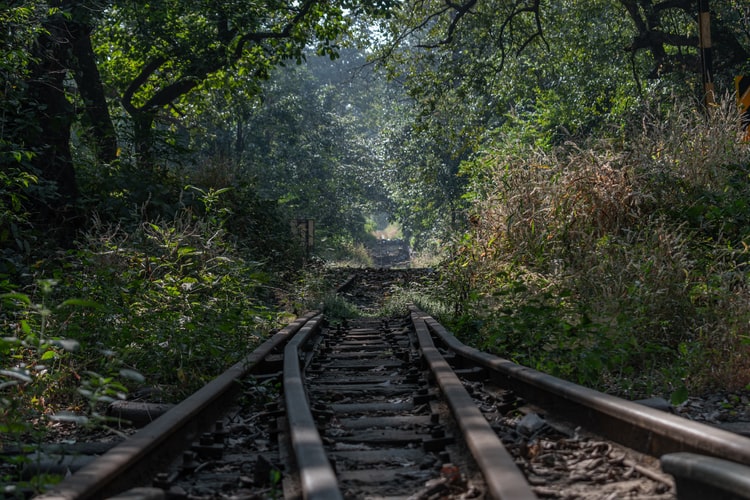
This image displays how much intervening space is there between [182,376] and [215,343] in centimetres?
100

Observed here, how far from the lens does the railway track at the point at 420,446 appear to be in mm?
2883

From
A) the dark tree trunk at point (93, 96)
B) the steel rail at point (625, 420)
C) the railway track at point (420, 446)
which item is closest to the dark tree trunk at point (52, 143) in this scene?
the dark tree trunk at point (93, 96)

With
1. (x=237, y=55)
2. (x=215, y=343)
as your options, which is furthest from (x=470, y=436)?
(x=237, y=55)

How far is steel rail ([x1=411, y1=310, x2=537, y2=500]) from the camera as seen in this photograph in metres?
2.66

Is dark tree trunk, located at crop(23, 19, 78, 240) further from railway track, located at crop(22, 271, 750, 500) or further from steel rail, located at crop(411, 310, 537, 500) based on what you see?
steel rail, located at crop(411, 310, 537, 500)

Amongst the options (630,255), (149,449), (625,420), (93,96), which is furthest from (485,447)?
(93,96)

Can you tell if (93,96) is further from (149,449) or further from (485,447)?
(485,447)

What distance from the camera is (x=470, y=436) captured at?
352 centimetres

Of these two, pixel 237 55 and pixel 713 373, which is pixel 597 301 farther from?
pixel 237 55

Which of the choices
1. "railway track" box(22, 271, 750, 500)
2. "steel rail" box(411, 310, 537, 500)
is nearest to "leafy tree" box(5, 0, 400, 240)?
"railway track" box(22, 271, 750, 500)

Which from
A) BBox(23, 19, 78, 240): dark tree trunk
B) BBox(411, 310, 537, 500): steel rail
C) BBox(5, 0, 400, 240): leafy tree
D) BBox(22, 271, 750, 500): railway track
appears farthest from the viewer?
BBox(5, 0, 400, 240): leafy tree

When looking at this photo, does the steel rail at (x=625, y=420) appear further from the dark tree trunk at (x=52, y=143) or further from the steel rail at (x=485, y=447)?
the dark tree trunk at (x=52, y=143)

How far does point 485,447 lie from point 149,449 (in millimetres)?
1483

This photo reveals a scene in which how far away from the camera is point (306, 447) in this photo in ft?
11.1
